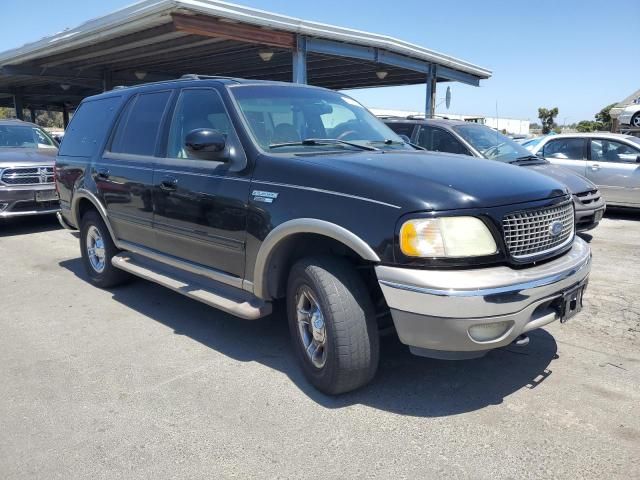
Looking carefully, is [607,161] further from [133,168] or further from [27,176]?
[27,176]

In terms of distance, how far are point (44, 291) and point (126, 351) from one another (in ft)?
7.14

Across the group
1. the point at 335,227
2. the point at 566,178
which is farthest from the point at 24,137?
the point at 566,178

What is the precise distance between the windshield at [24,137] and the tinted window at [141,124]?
234 inches

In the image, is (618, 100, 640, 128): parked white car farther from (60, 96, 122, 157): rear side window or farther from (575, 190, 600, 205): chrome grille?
(60, 96, 122, 157): rear side window

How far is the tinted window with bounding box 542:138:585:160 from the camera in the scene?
405 inches

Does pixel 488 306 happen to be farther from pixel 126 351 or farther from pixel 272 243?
pixel 126 351

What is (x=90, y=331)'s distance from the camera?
4.54m

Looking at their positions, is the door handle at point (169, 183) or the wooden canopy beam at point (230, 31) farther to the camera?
the wooden canopy beam at point (230, 31)

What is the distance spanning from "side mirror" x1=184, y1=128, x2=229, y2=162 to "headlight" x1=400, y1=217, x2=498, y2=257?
1.56 metres

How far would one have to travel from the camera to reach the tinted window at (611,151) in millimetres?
9852

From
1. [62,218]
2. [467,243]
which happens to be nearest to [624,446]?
[467,243]

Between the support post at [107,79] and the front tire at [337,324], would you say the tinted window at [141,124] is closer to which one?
the front tire at [337,324]

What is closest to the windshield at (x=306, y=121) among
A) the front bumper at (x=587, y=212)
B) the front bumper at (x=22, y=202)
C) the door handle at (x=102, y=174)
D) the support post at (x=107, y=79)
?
the door handle at (x=102, y=174)

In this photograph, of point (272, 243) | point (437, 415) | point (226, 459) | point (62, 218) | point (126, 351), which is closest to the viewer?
point (226, 459)
